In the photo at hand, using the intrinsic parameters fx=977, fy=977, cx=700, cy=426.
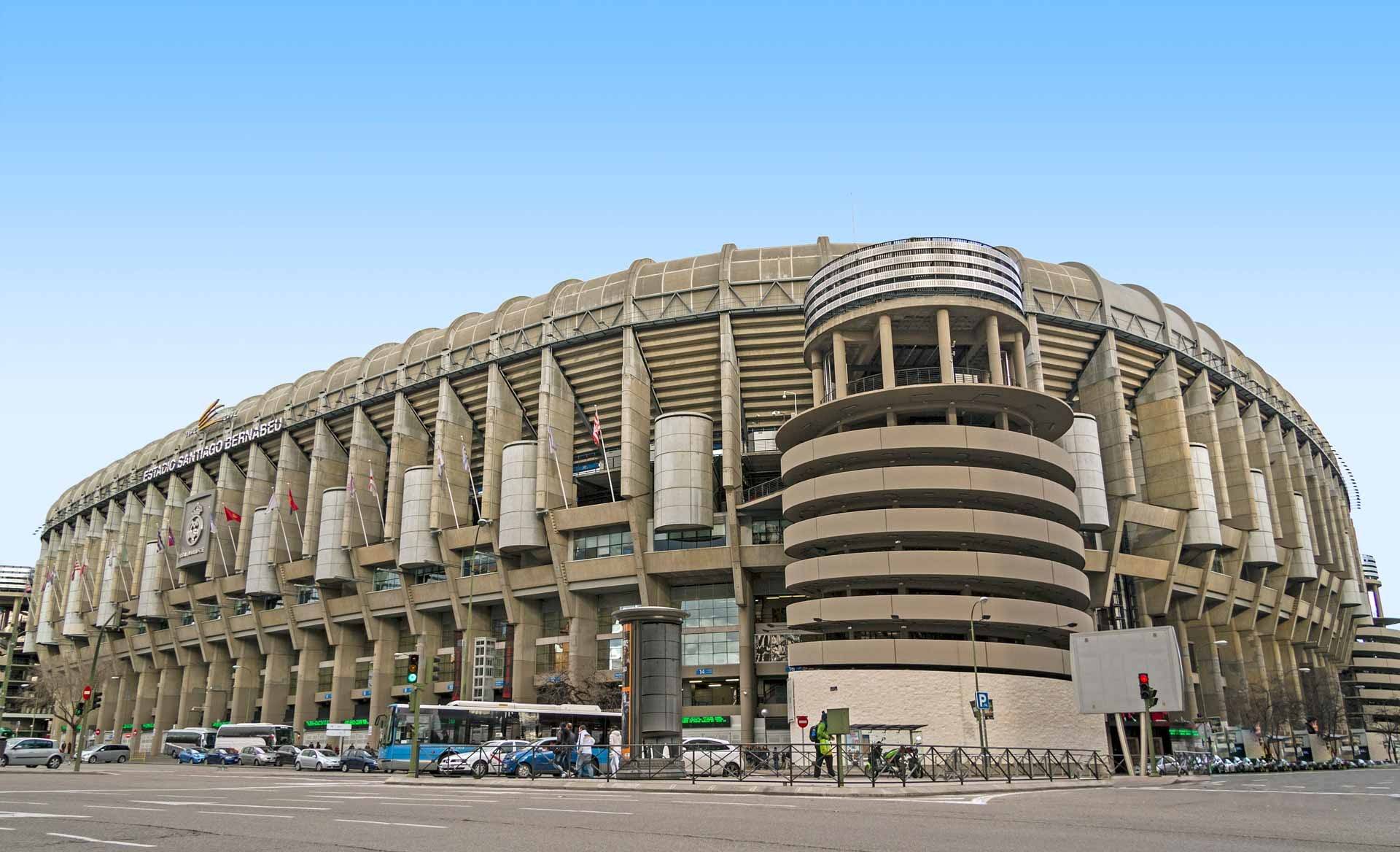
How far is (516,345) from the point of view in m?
77.1

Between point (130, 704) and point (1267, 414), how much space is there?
121711mm

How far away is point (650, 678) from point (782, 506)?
28446 mm

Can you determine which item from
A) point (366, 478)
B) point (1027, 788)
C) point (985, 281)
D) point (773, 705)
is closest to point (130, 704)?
point (366, 478)

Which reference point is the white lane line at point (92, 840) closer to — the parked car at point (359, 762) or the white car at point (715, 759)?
the white car at point (715, 759)

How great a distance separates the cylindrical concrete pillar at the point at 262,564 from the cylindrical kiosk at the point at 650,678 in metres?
59.2

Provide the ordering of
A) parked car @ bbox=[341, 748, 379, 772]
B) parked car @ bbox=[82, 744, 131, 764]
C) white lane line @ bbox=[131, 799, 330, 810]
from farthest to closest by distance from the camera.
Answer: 1. parked car @ bbox=[82, 744, 131, 764]
2. parked car @ bbox=[341, 748, 379, 772]
3. white lane line @ bbox=[131, 799, 330, 810]

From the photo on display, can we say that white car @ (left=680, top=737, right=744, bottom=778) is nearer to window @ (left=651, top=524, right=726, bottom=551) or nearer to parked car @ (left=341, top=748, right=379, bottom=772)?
parked car @ (left=341, top=748, right=379, bottom=772)

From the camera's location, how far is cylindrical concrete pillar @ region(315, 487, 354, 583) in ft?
270

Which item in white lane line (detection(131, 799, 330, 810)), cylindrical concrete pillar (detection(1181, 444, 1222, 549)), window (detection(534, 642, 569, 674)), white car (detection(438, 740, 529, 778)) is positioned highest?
cylindrical concrete pillar (detection(1181, 444, 1222, 549))

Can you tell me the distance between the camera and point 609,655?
239 ft

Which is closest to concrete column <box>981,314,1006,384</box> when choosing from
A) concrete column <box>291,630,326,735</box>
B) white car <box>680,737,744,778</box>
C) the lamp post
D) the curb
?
the lamp post

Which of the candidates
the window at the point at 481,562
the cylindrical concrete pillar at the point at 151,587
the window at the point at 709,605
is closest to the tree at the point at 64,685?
the cylindrical concrete pillar at the point at 151,587

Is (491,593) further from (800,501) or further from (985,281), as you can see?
(985,281)

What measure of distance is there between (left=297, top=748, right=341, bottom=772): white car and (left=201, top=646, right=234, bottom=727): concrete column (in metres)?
39.4
